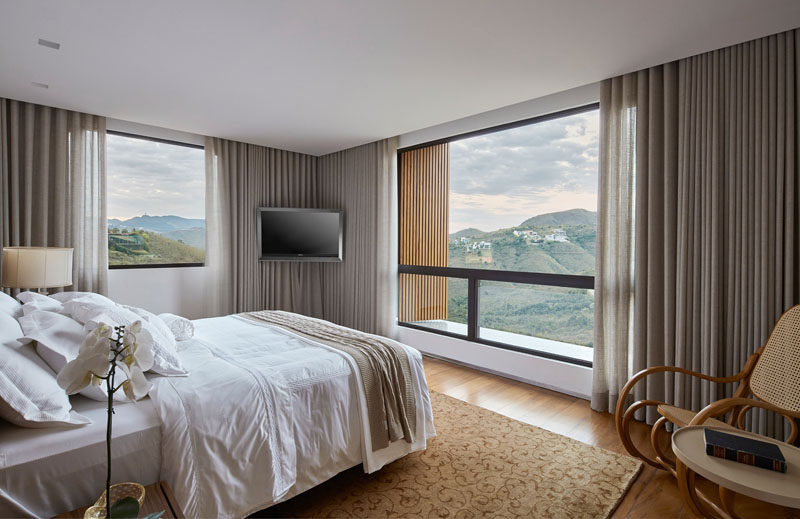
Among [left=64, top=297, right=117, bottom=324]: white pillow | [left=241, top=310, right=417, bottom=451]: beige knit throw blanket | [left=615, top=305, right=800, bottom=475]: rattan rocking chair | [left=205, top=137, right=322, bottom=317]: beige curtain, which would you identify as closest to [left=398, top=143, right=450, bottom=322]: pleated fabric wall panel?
[left=205, top=137, right=322, bottom=317]: beige curtain

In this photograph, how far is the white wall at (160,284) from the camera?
4.19 meters

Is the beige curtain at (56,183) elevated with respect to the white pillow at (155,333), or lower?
elevated

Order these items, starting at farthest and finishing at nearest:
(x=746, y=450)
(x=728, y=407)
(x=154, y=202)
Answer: (x=154, y=202) → (x=728, y=407) → (x=746, y=450)

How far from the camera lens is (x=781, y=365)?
2.08 m

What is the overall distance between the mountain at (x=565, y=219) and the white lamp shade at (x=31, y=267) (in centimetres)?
388

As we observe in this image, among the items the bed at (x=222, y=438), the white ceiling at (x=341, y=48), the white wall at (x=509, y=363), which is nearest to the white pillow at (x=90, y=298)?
the bed at (x=222, y=438)

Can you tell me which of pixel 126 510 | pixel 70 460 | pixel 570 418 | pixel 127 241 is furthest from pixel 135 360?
pixel 127 241

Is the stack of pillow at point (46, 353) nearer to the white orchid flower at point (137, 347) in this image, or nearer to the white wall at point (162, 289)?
the white orchid flower at point (137, 347)

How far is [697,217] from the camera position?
2.65 meters

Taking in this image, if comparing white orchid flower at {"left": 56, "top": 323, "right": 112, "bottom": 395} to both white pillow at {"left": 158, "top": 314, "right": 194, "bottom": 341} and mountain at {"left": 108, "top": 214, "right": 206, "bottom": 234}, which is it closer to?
white pillow at {"left": 158, "top": 314, "right": 194, "bottom": 341}

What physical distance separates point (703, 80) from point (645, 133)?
1.41 ft

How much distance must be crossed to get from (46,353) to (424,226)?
3.70 meters

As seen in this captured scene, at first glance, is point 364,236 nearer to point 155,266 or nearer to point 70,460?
point 155,266

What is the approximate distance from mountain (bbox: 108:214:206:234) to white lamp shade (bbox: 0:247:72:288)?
161cm
